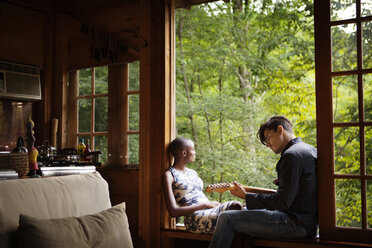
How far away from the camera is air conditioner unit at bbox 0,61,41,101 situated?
328 centimetres

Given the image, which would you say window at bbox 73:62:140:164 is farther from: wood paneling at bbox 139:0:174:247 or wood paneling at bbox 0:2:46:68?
wood paneling at bbox 0:2:46:68

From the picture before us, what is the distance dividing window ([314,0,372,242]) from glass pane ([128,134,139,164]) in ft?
5.30

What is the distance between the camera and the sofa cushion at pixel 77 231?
49.9 inches

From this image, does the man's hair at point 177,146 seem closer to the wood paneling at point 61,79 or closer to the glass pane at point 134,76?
the glass pane at point 134,76

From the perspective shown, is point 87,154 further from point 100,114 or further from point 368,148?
point 368,148

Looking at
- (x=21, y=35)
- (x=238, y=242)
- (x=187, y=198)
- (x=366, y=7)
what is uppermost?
(x=21, y=35)

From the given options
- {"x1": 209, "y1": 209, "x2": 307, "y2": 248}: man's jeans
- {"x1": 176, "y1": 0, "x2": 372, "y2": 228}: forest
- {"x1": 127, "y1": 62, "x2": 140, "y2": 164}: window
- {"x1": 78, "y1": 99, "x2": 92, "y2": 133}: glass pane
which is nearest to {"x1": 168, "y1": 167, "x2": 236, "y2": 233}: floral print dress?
{"x1": 209, "y1": 209, "x2": 307, "y2": 248}: man's jeans

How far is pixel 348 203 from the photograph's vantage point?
235cm

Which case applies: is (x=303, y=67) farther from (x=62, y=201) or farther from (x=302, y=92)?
(x=62, y=201)

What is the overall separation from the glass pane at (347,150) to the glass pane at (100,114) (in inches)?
81.1

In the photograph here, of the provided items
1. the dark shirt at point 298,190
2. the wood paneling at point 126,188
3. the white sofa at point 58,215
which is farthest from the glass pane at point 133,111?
the white sofa at point 58,215

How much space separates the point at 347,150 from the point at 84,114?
2452 millimetres

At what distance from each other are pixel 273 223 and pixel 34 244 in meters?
1.56

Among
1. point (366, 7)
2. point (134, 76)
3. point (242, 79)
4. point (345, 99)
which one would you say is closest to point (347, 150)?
point (345, 99)
